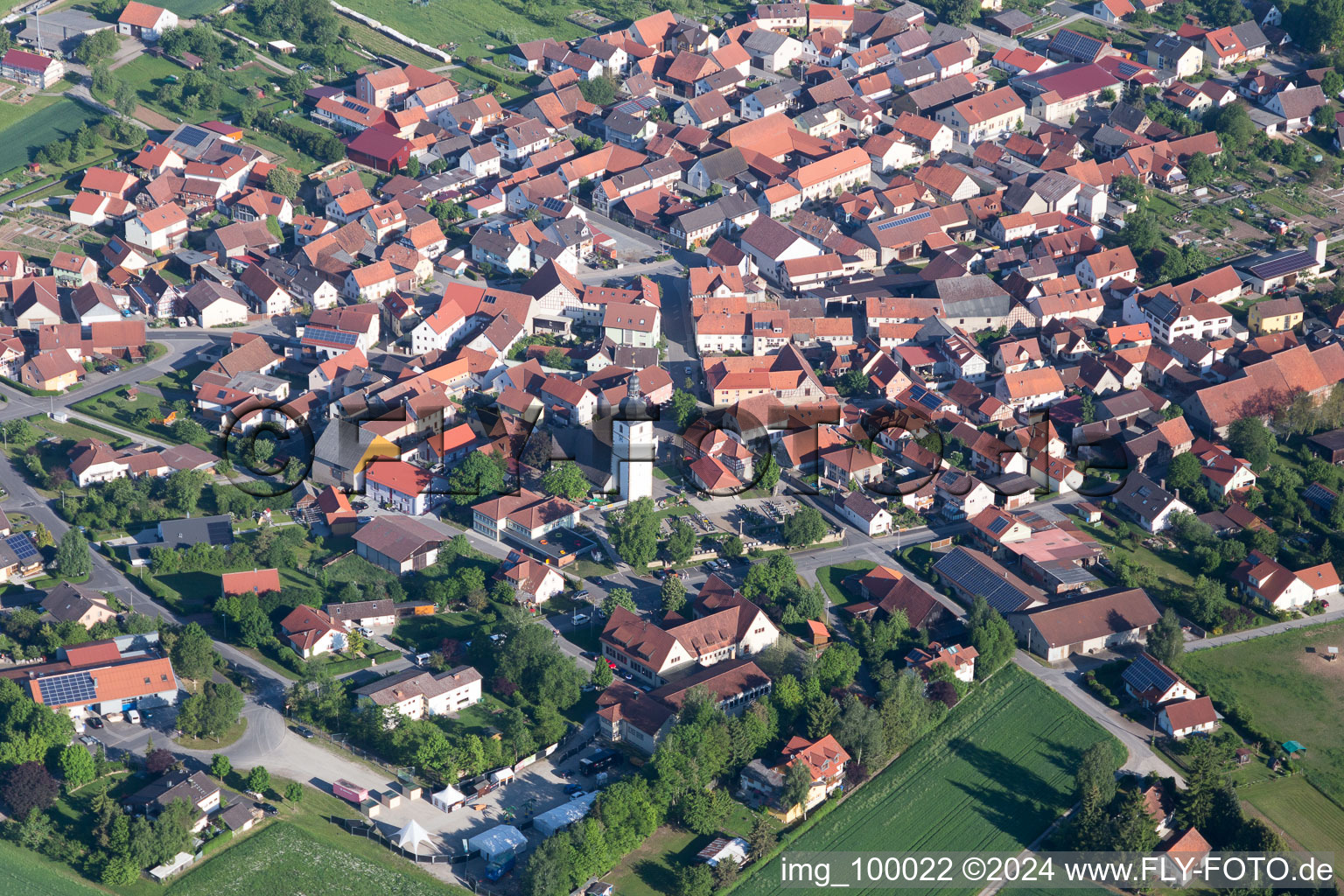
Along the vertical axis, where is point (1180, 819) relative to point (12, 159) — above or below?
below

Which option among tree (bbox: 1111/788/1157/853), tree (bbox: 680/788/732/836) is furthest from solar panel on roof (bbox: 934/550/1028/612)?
tree (bbox: 680/788/732/836)

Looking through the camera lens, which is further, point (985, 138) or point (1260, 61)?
point (1260, 61)

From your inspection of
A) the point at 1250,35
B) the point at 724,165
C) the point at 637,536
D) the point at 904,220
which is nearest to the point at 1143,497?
the point at 637,536

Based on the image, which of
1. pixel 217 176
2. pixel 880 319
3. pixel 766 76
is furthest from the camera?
pixel 766 76

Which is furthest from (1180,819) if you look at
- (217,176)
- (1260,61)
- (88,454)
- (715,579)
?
(1260,61)

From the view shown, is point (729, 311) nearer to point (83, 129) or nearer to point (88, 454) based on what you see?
point (88, 454)

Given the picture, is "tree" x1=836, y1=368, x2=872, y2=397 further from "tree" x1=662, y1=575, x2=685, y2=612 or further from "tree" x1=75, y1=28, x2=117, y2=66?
"tree" x1=75, y1=28, x2=117, y2=66

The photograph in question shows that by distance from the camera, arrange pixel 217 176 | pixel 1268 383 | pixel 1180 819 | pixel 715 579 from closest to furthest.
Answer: pixel 1180 819, pixel 715 579, pixel 1268 383, pixel 217 176
